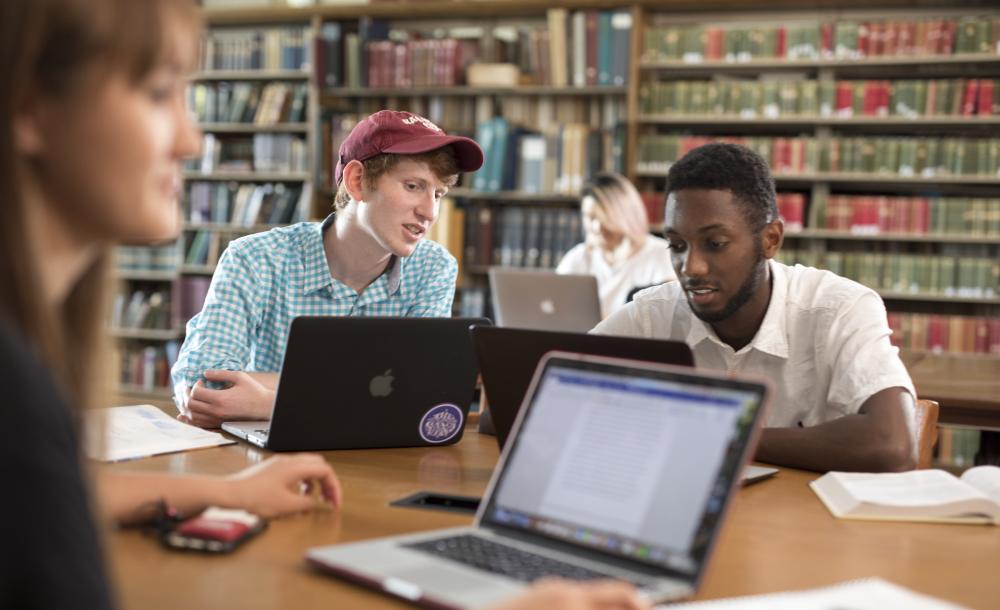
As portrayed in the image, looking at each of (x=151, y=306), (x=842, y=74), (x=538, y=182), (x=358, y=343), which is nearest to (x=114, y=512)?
(x=358, y=343)

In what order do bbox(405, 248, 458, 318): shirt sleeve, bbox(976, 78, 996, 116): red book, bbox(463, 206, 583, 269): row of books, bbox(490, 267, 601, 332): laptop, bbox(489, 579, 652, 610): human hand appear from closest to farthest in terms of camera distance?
bbox(489, 579, 652, 610): human hand → bbox(405, 248, 458, 318): shirt sleeve → bbox(490, 267, 601, 332): laptop → bbox(976, 78, 996, 116): red book → bbox(463, 206, 583, 269): row of books

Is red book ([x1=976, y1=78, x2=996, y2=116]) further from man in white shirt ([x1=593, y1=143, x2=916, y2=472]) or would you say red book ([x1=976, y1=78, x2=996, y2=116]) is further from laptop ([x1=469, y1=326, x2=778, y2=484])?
laptop ([x1=469, y1=326, x2=778, y2=484])

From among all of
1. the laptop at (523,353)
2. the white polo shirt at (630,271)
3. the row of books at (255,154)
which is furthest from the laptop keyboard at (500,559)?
the row of books at (255,154)

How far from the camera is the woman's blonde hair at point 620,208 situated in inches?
175

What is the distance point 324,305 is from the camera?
2.09 meters

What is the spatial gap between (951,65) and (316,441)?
4145 millimetres

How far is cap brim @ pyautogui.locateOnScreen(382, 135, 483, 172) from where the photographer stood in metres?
2.05

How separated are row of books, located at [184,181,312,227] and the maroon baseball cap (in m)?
3.43

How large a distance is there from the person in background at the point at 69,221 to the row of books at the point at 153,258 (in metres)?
5.07

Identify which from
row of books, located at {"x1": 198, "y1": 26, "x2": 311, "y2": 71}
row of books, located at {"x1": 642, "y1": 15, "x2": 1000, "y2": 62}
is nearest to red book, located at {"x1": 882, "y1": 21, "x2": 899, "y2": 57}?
row of books, located at {"x1": 642, "y1": 15, "x2": 1000, "y2": 62}

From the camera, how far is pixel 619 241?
455 centimetres

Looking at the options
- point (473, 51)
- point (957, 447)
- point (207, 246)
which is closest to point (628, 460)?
point (957, 447)

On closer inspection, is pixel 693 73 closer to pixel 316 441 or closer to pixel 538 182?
pixel 538 182

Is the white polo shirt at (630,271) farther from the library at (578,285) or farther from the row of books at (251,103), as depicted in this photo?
the row of books at (251,103)
